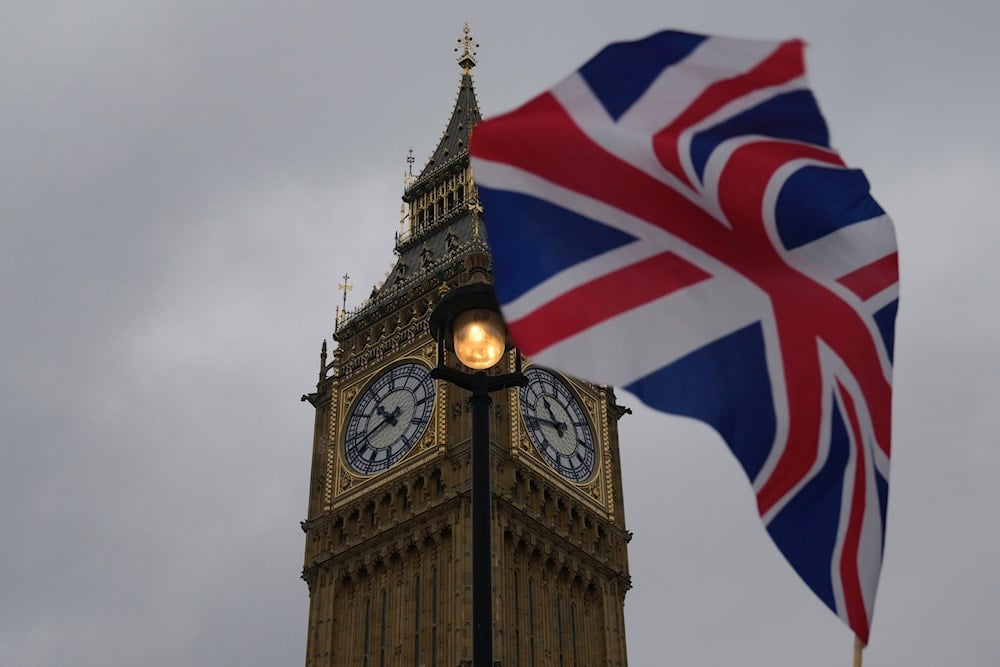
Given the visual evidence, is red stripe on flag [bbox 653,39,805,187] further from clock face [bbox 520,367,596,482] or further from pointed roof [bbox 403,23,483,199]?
pointed roof [bbox 403,23,483,199]

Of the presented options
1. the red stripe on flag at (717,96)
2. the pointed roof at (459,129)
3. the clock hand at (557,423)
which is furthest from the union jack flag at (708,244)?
the pointed roof at (459,129)

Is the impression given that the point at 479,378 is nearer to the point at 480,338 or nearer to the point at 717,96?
the point at 480,338

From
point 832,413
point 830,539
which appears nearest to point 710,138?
point 832,413

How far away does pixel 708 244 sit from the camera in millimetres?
14984

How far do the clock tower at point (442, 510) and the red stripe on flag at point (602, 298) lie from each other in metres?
38.3

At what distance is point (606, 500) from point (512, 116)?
47.3 metres

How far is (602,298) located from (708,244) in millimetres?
1226

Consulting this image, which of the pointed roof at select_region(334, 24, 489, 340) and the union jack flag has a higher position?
the pointed roof at select_region(334, 24, 489, 340)

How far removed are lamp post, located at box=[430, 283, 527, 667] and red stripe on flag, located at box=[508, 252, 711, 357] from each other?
1268mm

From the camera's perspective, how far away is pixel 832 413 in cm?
1449

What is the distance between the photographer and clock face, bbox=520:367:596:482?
2350 inches

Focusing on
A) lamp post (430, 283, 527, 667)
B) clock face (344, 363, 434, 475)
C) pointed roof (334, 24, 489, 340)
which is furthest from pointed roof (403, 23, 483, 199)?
lamp post (430, 283, 527, 667)

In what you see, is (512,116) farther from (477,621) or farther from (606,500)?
(606,500)

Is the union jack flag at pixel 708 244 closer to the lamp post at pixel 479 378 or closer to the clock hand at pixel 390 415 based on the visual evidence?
the lamp post at pixel 479 378
